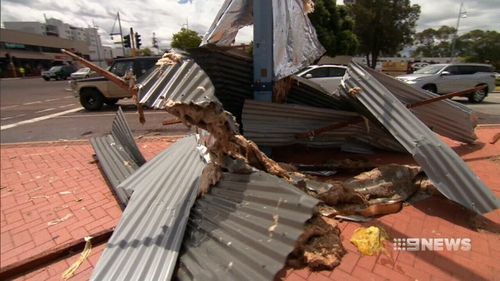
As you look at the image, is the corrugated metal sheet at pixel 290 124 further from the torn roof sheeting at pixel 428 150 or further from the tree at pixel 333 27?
the tree at pixel 333 27

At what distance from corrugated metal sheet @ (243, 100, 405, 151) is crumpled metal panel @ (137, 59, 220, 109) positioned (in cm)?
150

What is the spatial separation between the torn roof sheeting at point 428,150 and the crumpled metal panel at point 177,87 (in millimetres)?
2154

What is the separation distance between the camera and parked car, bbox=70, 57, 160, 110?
10789 millimetres

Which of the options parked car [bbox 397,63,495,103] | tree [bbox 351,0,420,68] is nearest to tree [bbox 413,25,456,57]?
tree [bbox 351,0,420,68]

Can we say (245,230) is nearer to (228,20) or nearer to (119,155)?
(119,155)

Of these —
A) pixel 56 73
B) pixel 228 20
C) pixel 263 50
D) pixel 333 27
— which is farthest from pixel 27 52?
pixel 263 50

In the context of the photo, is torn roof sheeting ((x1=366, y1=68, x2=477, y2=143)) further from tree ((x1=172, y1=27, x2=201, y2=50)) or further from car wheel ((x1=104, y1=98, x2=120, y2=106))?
tree ((x1=172, y1=27, x2=201, y2=50))

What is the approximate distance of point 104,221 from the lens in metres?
3.49

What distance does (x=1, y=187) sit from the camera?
4.73 meters

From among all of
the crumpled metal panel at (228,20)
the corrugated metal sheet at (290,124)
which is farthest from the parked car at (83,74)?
the corrugated metal sheet at (290,124)

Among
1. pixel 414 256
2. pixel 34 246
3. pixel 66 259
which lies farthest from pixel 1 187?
pixel 414 256

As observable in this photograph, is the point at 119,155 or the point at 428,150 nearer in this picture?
the point at 428,150

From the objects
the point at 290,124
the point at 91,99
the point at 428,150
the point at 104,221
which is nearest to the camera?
the point at 428,150

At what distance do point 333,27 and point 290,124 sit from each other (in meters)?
23.8
